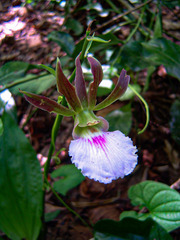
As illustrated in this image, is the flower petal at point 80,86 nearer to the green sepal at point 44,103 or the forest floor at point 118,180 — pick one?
the green sepal at point 44,103

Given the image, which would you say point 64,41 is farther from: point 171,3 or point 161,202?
point 161,202

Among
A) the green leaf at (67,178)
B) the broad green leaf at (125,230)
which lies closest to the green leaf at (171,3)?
the green leaf at (67,178)

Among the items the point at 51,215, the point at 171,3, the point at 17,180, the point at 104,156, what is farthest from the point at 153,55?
the point at 51,215

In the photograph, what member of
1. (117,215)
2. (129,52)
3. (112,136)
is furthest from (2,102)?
(117,215)

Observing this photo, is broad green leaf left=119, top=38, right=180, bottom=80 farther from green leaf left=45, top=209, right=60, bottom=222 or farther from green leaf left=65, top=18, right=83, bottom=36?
green leaf left=45, top=209, right=60, bottom=222

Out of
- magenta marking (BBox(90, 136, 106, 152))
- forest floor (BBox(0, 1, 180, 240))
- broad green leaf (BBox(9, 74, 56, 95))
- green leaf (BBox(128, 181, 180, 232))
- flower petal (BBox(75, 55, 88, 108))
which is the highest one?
flower petal (BBox(75, 55, 88, 108))

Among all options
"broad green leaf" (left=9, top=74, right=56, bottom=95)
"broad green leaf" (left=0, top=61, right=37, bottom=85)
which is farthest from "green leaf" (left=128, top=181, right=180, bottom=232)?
"broad green leaf" (left=0, top=61, right=37, bottom=85)
